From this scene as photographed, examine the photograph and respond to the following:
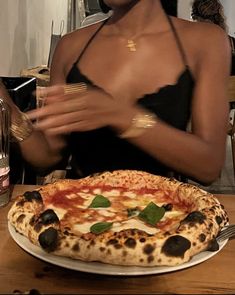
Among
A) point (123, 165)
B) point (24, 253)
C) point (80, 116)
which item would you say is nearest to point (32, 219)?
point (24, 253)

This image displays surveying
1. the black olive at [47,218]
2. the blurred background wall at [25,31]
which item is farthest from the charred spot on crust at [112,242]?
the blurred background wall at [25,31]

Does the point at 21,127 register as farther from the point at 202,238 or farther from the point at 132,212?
the point at 202,238

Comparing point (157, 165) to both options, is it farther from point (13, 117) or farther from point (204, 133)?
point (13, 117)

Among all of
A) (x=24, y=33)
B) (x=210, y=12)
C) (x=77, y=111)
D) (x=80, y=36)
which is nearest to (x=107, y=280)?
(x=77, y=111)

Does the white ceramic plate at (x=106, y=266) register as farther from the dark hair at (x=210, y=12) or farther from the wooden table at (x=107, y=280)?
the dark hair at (x=210, y=12)

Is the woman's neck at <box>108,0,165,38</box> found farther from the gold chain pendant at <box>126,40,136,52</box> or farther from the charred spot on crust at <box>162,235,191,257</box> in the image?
the charred spot on crust at <box>162,235,191,257</box>

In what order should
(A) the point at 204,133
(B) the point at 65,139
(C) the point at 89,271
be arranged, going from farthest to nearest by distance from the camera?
(B) the point at 65,139 → (A) the point at 204,133 → (C) the point at 89,271

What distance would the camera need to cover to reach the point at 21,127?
1.23 m

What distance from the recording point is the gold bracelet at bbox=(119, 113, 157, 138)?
1097mm

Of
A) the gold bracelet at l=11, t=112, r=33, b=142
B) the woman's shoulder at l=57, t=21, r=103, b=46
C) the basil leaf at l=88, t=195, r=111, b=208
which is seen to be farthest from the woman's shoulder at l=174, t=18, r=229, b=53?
the basil leaf at l=88, t=195, r=111, b=208

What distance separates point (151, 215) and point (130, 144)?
51 centimetres

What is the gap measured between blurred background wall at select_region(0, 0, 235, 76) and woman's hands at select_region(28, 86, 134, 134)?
141 cm

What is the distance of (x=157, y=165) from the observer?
1.35 m

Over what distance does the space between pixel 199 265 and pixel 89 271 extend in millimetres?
173
